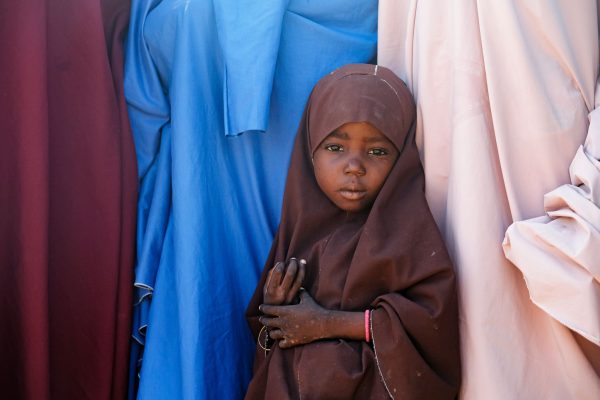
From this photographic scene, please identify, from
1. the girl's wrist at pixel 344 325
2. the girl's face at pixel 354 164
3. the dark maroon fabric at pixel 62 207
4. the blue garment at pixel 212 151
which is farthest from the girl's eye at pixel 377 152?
the dark maroon fabric at pixel 62 207

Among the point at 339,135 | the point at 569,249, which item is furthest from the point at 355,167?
the point at 569,249

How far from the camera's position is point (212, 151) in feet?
6.87

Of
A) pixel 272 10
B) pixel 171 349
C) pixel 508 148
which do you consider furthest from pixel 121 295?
pixel 508 148

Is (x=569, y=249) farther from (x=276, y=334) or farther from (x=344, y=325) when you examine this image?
(x=276, y=334)

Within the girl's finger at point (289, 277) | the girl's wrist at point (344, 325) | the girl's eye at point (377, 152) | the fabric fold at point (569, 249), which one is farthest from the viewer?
the girl's eye at point (377, 152)

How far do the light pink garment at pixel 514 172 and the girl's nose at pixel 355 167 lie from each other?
0.18 m

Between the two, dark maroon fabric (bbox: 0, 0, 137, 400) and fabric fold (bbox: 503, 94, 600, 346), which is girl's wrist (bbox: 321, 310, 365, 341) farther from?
dark maroon fabric (bbox: 0, 0, 137, 400)

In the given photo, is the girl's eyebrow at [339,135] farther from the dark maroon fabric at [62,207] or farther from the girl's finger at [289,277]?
the dark maroon fabric at [62,207]

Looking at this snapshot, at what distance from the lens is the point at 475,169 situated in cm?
177

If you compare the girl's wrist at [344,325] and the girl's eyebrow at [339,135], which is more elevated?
the girl's eyebrow at [339,135]

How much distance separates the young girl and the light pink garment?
0.23 feet

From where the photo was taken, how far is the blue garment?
1.95m

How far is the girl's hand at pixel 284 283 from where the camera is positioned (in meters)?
1.80

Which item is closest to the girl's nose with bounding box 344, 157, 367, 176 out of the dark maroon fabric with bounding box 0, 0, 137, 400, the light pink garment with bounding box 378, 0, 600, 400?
the light pink garment with bounding box 378, 0, 600, 400
